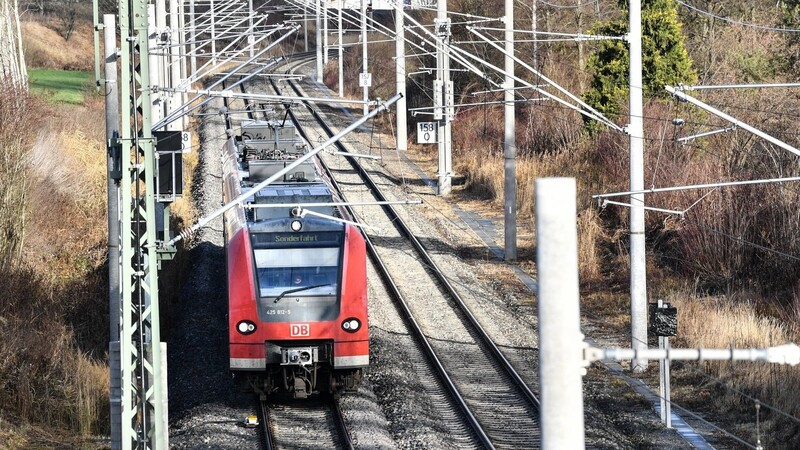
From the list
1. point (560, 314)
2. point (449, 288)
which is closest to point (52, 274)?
point (449, 288)

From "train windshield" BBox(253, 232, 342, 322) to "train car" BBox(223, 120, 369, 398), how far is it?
0.01 meters

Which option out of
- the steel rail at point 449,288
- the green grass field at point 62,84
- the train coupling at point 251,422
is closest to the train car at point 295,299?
the train coupling at point 251,422

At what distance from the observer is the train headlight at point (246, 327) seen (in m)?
14.9

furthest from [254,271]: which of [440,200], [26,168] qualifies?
[440,200]

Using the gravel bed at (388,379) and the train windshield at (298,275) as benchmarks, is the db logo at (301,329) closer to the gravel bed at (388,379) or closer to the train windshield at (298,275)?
the train windshield at (298,275)

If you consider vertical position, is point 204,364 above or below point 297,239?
below

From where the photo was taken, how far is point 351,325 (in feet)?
49.7

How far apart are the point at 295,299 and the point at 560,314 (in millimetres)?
10584

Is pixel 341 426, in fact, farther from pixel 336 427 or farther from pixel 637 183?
pixel 637 183

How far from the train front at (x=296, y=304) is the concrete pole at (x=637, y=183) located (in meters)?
4.58

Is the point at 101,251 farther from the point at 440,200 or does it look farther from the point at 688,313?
the point at 688,313

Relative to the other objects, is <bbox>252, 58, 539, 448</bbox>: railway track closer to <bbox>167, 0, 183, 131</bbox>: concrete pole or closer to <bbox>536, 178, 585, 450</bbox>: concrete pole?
<bbox>167, 0, 183, 131</bbox>: concrete pole

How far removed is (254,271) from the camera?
49.6ft

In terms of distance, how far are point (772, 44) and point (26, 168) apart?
22159 millimetres
